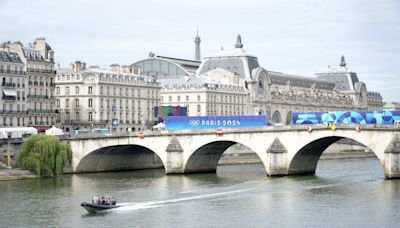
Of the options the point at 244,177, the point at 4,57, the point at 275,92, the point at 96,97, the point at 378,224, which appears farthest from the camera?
the point at 275,92

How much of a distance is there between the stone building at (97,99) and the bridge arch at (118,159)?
1427 cm

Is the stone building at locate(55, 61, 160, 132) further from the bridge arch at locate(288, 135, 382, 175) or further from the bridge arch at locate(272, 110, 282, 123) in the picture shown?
the bridge arch at locate(272, 110, 282, 123)

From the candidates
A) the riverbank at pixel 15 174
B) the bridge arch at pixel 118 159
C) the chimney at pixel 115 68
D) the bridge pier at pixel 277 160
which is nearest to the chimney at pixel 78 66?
the chimney at pixel 115 68

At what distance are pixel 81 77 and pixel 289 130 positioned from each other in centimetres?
4621

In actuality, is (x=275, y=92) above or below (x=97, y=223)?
above

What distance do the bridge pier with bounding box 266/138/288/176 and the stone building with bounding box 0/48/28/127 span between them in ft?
117

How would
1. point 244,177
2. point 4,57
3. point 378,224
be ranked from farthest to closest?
1. point 4,57
2. point 244,177
3. point 378,224

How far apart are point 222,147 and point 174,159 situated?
649 cm

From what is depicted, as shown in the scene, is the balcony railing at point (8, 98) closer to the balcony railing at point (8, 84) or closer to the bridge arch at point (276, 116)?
the balcony railing at point (8, 84)

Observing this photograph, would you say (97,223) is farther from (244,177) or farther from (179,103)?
(179,103)

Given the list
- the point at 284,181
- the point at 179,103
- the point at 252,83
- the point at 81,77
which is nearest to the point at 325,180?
the point at 284,181

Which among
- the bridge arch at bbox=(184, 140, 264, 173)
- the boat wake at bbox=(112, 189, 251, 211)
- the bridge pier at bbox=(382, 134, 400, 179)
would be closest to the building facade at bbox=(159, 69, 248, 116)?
the bridge arch at bbox=(184, 140, 264, 173)

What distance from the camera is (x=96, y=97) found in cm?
13612

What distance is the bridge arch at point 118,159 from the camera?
361 ft
